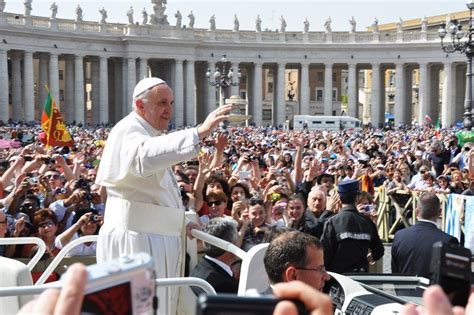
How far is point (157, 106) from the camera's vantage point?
4.95m

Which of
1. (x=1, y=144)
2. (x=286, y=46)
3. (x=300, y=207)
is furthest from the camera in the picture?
(x=286, y=46)

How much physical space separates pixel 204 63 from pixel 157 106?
7897cm

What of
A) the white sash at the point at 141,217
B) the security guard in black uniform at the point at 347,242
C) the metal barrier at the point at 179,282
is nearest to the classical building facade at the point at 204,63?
the security guard in black uniform at the point at 347,242

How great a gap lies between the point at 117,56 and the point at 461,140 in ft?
177

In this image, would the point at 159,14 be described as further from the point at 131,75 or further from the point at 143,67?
the point at 131,75

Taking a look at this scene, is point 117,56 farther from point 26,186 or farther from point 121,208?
point 121,208

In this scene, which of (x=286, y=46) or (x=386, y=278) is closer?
(x=386, y=278)

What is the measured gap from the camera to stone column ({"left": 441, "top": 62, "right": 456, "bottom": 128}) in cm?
7931

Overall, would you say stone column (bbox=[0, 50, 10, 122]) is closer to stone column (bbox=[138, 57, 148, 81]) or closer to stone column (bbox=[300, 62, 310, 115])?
stone column (bbox=[138, 57, 148, 81])

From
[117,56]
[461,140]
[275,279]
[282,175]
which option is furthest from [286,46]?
[275,279]

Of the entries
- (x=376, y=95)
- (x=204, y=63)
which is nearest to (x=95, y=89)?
(x=204, y=63)

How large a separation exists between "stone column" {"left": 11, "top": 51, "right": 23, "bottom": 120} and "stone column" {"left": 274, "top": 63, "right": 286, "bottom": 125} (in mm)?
26378

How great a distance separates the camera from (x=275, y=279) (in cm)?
378

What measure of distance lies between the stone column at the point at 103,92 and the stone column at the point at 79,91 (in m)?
2.02
